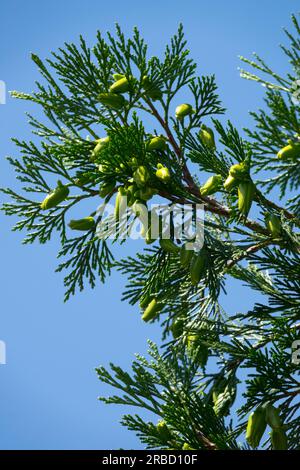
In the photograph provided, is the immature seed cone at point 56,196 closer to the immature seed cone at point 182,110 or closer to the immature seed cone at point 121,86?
the immature seed cone at point 121,86

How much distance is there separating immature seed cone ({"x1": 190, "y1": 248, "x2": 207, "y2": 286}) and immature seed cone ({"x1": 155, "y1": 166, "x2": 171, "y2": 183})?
453mm

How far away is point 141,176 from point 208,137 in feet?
2.28

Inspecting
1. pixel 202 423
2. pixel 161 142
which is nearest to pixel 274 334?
pixel 202 423

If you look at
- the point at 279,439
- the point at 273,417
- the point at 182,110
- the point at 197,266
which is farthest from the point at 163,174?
the point at 279,439

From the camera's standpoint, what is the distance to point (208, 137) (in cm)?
452

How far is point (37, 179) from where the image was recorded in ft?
16.1

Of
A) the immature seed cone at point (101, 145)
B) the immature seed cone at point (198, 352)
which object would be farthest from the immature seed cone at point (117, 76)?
the immature seed cone at point (198, 352)

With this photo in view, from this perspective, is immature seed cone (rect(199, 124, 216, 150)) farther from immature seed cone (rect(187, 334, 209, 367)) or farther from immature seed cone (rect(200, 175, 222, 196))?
immature seed cone (rect(187, 334, 209, 367))

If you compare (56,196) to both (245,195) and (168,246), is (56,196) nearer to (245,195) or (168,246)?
(168,246)

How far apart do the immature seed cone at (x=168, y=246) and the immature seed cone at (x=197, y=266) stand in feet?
0.38

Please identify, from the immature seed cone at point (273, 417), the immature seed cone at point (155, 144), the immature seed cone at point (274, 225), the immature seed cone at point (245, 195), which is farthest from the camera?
the immature seed cone at point (155, 144)

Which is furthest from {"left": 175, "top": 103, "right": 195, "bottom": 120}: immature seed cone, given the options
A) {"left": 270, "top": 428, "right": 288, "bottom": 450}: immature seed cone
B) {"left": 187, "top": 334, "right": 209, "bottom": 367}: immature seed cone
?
{"left": 270, "top": 428, "right": 288, "bottom": 450}: immature seed cone

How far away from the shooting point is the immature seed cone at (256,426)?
12.5 feet
